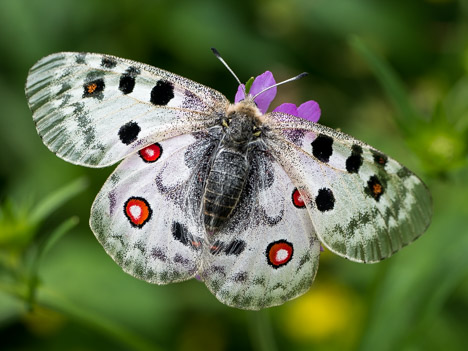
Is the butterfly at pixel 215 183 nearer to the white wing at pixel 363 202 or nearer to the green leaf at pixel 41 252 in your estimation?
the white wing at pixel 363 202

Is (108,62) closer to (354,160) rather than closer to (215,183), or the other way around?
(215,183)

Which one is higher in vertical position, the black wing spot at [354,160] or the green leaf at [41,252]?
the black wing spot at [354,160]

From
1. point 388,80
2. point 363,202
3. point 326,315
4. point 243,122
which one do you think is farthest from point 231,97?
point 363,202

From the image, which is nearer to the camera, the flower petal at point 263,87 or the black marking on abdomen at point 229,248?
the black marking on abdomen at point 229,248

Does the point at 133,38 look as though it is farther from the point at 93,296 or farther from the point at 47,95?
the point at 47,95

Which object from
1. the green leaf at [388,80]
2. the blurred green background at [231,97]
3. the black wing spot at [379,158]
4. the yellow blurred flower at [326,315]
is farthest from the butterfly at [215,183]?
the yellow blurred flower at [326,315]

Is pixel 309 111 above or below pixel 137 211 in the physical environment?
above

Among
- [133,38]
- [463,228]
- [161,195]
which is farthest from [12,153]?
[463,228]

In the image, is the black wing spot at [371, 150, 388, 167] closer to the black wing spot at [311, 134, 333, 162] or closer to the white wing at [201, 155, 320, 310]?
the black wing spot at [311, 134, 333, 162]

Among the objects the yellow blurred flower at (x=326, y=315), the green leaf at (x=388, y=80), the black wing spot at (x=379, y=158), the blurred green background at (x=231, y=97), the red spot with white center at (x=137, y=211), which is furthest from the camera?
the yellow blurred flower at (x=326, y=315)
